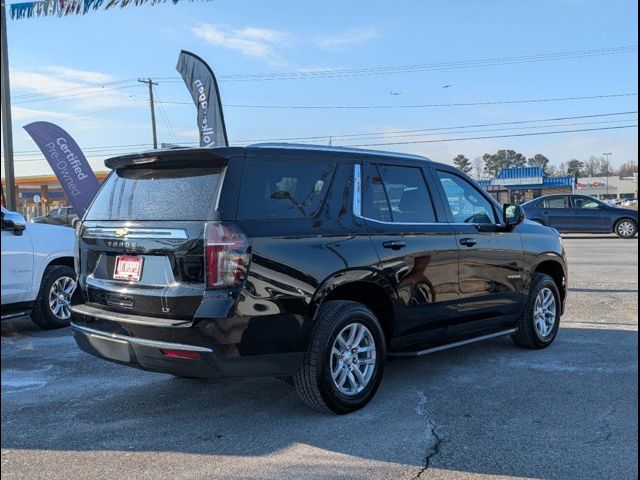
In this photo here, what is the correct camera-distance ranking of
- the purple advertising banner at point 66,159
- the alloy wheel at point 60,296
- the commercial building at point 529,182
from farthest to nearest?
the commercial building at point 529,182 → the purple advertising banner at point 66,159 → the alloy wheel at point 60,296

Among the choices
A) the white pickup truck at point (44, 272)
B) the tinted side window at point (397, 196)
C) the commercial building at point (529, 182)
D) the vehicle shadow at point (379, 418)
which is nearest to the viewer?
the vehicle shadow at point (379, 418)

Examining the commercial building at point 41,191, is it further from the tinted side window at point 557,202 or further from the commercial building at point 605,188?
the commercial building at point 605,188

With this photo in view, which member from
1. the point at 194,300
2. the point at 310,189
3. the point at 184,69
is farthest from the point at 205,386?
the point at 184,69

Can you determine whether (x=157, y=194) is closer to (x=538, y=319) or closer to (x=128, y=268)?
(x=128, y=268)

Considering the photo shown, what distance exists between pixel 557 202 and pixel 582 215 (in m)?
0.99

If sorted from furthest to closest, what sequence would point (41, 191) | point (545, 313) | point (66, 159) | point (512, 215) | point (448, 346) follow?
point (41, 191)
point (66, 159)
point (545, 313)
point (512, 215)
point (448, 346)

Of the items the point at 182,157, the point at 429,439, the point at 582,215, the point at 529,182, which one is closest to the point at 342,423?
the point at 429,439

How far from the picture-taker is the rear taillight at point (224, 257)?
367 centimetres

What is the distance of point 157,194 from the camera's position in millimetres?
4102

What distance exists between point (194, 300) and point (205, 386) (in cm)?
157

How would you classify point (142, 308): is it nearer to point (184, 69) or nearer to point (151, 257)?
point (151, 257)

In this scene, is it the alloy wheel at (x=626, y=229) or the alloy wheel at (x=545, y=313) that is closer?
the alloy wheel at (x=545, y=313)

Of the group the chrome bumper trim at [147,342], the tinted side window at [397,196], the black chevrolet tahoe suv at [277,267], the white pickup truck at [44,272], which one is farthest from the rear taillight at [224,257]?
the white pickup truck at [44,272]

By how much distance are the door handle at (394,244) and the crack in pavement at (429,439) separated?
3.87 feet
